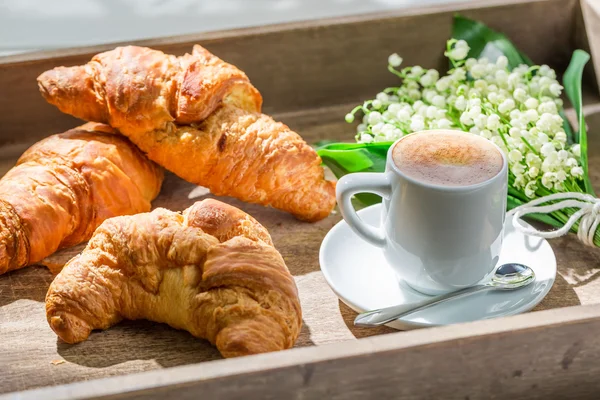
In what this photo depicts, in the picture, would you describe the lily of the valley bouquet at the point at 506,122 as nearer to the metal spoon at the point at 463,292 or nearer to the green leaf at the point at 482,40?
the green leaf at the point at 482,40

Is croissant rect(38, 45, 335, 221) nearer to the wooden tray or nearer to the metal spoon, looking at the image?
the wooden tray

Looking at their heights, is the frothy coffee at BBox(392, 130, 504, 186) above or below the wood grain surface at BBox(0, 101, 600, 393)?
above

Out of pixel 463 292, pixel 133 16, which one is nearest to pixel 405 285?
pixel 463 292

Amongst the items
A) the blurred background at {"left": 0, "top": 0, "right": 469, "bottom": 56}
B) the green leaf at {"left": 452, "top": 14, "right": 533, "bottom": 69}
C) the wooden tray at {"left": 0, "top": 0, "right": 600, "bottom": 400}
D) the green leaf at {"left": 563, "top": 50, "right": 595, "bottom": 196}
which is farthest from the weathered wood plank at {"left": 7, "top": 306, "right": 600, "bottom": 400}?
the blurred background at {"left": 0, "top": 0, "right": 469, "bottom": 56}

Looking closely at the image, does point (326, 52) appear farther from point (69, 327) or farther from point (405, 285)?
point (69, 327)

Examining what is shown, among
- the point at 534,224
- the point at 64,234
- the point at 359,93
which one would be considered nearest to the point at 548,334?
the point at 534,224

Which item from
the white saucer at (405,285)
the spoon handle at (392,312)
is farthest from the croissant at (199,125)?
the spoon handle at (392,312)
